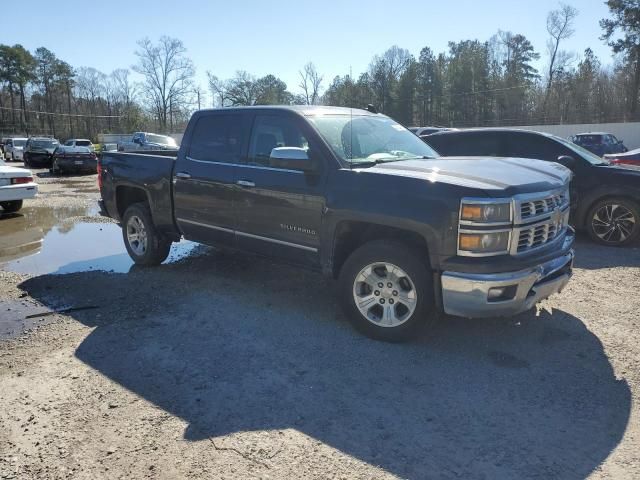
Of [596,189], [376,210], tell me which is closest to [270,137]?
[376,210]

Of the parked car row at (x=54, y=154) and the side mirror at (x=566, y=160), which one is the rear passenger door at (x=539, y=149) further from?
the parked car row at (x=54, y=154)

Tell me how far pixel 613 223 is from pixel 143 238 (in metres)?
7.04

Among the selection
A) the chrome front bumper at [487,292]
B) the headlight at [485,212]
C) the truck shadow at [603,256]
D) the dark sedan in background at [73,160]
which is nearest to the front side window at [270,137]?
the headlight at [485,212]

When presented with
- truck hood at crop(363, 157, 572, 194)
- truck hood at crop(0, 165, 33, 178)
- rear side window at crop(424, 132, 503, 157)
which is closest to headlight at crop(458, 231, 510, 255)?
truck hood at crop(363, 157, 572, 194)

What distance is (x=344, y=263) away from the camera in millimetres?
4609

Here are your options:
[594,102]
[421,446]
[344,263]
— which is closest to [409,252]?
[344,263]

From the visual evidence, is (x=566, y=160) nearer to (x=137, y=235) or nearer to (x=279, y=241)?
(x=279, y=241)

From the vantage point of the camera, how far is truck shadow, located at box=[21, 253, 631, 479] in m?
3.00

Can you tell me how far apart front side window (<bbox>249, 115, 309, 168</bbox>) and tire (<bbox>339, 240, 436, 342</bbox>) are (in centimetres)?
137

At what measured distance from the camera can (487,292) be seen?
3.79 metres

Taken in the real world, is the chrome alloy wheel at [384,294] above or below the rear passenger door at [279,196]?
below

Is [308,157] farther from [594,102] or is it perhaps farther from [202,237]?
[594,102]

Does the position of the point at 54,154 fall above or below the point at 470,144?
below

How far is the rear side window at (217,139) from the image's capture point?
564 centimetres
